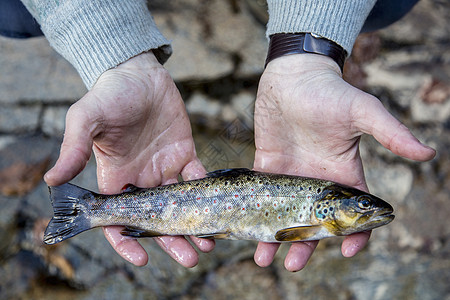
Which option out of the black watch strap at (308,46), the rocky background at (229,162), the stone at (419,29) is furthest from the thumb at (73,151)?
the stone at (419,29)

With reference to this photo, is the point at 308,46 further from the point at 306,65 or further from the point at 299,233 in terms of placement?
the point at 299,233

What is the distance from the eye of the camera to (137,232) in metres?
2.41

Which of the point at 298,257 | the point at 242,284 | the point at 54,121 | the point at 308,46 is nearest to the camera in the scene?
the point at 298,257

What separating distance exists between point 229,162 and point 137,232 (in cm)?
152

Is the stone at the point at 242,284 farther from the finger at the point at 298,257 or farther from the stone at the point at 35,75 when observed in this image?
the stone at the point at 35,75

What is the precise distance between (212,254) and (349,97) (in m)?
2.09

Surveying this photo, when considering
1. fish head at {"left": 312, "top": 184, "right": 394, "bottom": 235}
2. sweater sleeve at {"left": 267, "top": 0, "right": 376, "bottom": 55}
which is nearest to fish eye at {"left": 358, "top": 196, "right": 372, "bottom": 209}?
fish head at {"left": 312, "top": 184, "right": 394, "bottom": 235}

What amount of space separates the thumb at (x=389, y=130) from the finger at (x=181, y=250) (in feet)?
4.20

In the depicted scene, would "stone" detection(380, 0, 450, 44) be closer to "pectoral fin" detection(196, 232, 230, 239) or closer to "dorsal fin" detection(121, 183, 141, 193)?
"pectoral fin" detection(196, 232, 230, 239)


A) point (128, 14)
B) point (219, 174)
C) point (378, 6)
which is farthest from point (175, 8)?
point (219, 174)

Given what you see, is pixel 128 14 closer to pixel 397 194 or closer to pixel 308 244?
pixel 308 244

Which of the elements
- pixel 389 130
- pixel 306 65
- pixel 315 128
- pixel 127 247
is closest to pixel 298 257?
pixel 315 128

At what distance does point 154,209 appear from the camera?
2.44m

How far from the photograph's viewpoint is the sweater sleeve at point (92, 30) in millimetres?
2475
